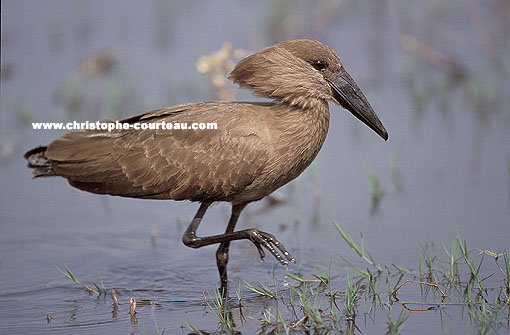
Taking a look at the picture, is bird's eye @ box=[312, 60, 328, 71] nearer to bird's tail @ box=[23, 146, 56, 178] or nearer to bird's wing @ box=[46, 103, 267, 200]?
bird's wing @ box=[46, 103, 267, 200]

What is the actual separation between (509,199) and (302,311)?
2.91 meters

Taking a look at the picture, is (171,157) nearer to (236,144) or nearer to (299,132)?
(236,144)

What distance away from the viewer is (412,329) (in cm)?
512

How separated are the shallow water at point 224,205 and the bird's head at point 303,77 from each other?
1234mm

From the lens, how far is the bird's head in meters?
6.00

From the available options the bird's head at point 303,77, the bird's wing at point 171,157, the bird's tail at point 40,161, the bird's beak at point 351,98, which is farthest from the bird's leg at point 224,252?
the bird's tail at point 40,161

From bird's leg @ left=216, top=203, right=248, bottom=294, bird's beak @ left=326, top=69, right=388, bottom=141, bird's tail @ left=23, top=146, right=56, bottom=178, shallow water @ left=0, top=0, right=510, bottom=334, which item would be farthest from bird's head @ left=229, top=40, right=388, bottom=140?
bird's tail @ left=23, top=146, right=56, bottom=178

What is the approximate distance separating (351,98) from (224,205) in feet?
7.75

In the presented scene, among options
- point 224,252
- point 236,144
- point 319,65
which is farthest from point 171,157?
point 319,65

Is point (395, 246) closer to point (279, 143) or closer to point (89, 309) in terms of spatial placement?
point (279, 143)

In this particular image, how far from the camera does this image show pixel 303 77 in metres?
6.00

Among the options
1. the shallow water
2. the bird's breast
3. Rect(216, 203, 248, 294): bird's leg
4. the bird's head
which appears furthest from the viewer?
Rect(216, 203, 248, 294): bird's leg

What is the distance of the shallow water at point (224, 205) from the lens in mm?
6203

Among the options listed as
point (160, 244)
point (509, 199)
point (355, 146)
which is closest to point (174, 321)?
point (160, 244)
